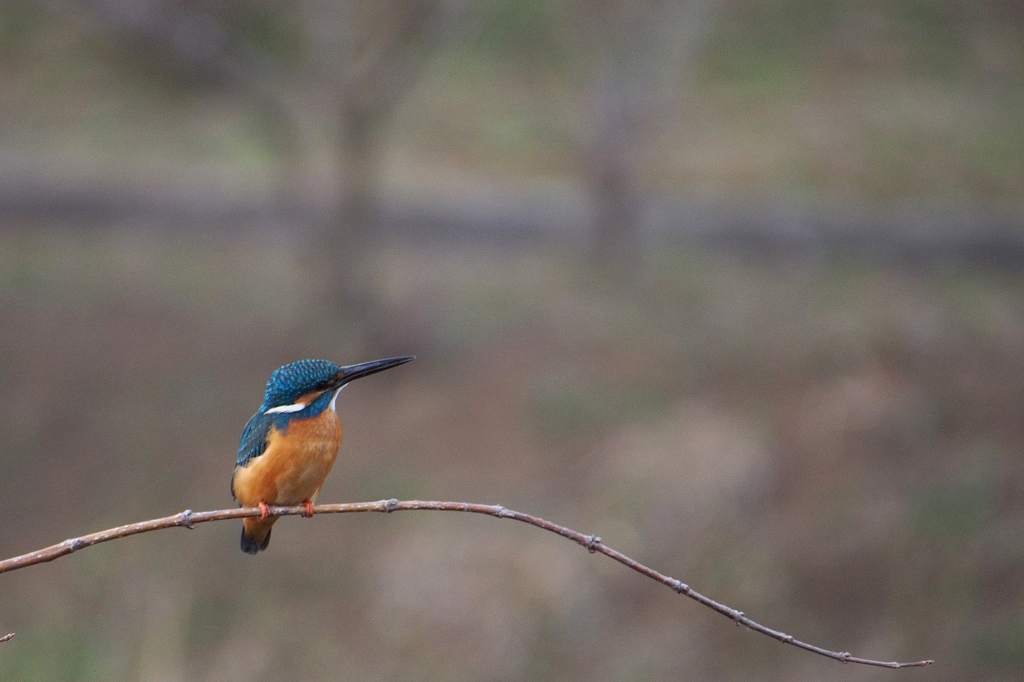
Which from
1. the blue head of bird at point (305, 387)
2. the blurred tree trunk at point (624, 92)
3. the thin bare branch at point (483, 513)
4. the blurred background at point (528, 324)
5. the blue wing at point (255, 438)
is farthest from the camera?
the blurred tree trunk at point (624, 92)

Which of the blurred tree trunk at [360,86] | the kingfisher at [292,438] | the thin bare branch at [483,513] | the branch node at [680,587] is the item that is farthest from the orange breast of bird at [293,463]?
the blurred tree trunk at [360,86]

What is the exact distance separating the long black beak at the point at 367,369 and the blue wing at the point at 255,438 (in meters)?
0.37

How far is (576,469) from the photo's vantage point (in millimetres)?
10234

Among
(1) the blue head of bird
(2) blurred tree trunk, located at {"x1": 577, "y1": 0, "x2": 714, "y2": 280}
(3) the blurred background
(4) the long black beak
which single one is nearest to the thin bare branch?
(4) the long black beak

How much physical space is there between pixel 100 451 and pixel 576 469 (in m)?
4.58

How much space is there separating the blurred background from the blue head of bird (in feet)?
17.4

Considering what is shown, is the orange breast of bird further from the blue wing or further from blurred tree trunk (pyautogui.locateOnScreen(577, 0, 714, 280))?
blurred tree trunk (pyautogui.locateOnScreen(577, 0, 714, 280))

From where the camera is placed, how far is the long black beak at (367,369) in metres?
2.19

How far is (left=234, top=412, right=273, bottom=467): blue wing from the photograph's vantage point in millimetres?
2947

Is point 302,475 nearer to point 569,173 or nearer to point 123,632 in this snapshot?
point 123,632

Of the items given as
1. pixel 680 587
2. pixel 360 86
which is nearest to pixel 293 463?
pixel 680 587

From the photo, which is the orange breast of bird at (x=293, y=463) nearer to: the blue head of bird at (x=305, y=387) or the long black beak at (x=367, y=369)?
the blue head of bird at (x=305, y=387)

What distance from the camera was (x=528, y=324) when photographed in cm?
1300

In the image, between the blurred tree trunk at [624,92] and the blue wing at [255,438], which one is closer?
the blue wing at [255,438]
